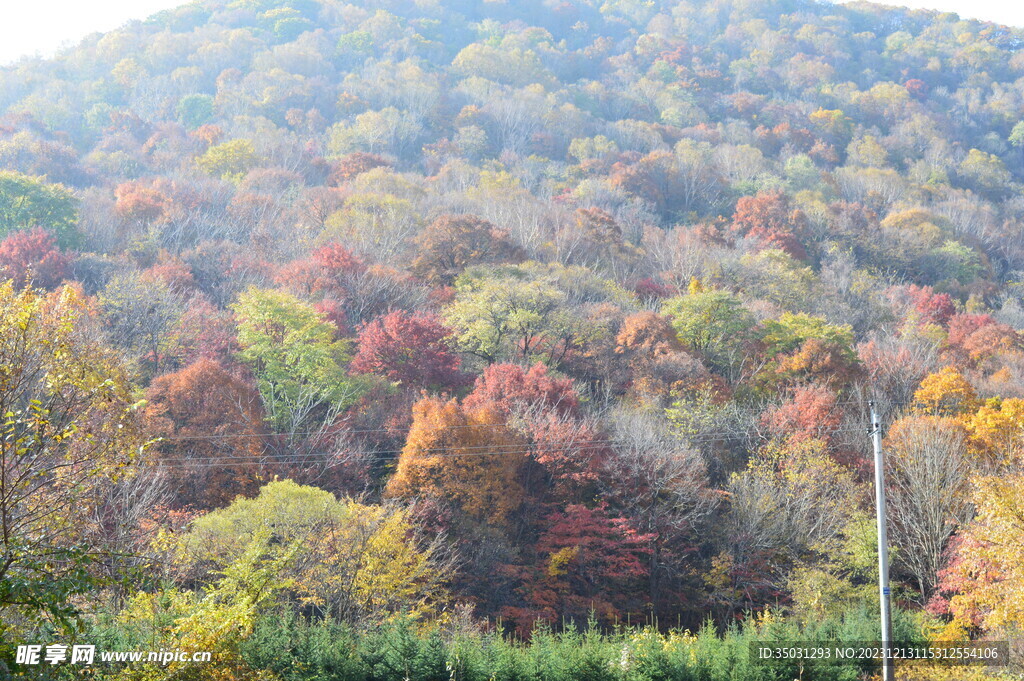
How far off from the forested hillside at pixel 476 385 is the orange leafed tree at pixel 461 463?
0.10m

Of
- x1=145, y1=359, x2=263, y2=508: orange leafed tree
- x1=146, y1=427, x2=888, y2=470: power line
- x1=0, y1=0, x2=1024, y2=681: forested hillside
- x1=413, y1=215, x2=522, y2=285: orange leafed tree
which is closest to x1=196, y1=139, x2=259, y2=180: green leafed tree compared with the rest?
x1=0, y1=0, x2=1024, y2=681: forested hillside

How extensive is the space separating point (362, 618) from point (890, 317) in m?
40.9

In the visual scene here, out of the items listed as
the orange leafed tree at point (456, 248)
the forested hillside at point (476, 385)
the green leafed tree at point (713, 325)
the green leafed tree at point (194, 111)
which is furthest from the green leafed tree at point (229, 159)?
the green leafed tree at point (713, 325)

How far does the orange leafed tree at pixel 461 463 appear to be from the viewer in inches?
1087

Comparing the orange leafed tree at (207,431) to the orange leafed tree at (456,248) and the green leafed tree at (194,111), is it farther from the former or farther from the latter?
the green leafed tree at (194,111)

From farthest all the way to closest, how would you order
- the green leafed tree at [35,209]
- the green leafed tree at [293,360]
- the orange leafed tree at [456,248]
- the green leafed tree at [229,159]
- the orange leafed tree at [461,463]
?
the green leafed tree at [229,159], the orange leafed tree at [456,248], the green leafed tree at [35,209], the green leafed tree at [293,360], the orange leafed tree at [461,463]

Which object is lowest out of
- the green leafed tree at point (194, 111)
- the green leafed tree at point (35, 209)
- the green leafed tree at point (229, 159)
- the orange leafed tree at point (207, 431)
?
the orange leafed tree at point (207, 431)

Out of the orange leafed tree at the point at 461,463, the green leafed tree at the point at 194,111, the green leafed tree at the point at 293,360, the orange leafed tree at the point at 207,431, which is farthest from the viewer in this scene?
the green leafed tree at the point at 194,111

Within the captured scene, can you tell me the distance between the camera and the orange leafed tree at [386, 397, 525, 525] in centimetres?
2761

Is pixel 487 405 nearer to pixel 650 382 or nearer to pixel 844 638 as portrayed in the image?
pixel 650 382

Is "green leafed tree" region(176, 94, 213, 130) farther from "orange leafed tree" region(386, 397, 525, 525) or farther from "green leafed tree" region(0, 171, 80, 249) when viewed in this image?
"orange leafed tree" region(386, 397, 525, 525)

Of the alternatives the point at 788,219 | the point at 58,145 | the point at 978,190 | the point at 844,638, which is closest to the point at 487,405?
the point at 844,638

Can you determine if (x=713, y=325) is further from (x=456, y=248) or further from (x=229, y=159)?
(x=229, y=159)

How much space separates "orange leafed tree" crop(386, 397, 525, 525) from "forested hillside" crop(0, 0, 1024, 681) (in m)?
0.10
